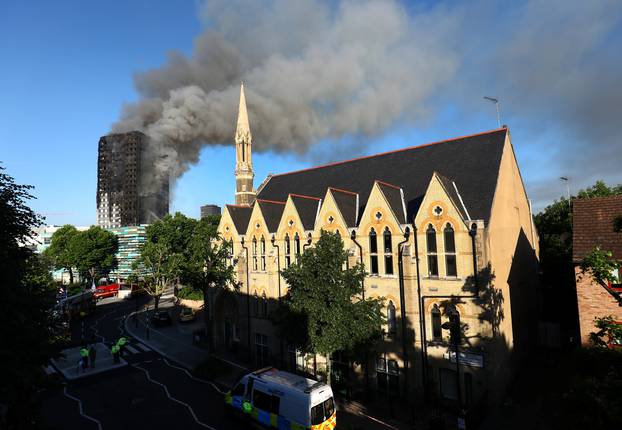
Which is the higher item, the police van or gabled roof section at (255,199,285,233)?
gabled roof section at (255,199,285,233)

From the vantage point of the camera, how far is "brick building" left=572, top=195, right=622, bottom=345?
61.7 ft

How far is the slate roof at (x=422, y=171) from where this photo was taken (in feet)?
73.0

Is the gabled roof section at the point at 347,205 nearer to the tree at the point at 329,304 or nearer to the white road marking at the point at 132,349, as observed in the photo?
the tree at the point at 329,304

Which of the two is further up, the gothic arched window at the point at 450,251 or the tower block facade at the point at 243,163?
the tower block facade at the point at 243,163

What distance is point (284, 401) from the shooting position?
16750 millimetres

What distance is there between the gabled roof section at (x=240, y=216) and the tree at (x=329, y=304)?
13.1 metres

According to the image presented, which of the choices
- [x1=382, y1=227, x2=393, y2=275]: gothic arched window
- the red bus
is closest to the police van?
[x1=382, y1=227, x2=393, y2=275]: gothic arched window

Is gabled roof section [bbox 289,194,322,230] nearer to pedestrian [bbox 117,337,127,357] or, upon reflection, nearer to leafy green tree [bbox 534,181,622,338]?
pedestrian [bbox 117,337,127,357]

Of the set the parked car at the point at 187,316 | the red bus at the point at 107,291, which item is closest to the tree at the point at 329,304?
the parked car at the point at 187,316

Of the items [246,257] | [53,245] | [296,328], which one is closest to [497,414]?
[296,328]

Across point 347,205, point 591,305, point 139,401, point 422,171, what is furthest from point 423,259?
point 139,401

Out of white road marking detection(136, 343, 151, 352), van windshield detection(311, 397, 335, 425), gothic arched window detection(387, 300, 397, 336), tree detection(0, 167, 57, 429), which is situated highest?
tree detection(0, 167, 57, 429)

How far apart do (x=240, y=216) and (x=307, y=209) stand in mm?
7872

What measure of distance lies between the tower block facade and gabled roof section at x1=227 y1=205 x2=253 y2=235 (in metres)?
8.47
